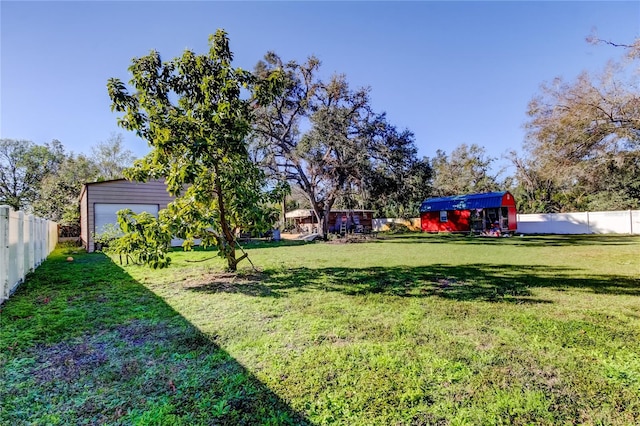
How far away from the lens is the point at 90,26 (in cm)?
688

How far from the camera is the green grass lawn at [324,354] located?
1940mm

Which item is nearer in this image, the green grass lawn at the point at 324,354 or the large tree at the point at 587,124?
the green grass lawn at the point at 324,354

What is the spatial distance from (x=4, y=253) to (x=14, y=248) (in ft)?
3.09

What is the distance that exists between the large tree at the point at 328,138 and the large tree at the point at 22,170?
2118 centimetres

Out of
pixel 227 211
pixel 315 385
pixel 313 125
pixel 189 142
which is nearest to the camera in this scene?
pixel 315 385

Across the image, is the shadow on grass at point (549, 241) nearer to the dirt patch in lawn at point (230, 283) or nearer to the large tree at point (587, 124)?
the large tree at point (587, 124)

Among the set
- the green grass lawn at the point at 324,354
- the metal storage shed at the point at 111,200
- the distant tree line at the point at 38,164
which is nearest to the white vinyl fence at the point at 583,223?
the green grass lawn at the point at 324,354

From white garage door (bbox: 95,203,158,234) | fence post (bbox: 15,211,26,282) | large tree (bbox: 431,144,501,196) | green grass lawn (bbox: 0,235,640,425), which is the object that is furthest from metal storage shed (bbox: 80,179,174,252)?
large tree (bbox: 431,144,501,196)

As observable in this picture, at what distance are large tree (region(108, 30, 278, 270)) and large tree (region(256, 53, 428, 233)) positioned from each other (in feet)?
31.5

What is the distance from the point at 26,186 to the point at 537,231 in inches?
1550

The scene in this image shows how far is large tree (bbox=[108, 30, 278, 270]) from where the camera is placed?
5340mm

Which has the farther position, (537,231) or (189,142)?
(537,231)

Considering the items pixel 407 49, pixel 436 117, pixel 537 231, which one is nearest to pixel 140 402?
pixel 407 49

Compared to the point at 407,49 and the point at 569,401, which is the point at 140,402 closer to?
the point at 569,401
